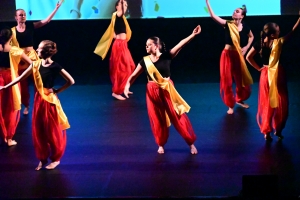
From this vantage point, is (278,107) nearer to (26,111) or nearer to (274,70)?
(274,70)

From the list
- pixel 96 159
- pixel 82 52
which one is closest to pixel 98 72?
pixel 82 52

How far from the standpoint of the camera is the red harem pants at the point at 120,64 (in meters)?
8.58

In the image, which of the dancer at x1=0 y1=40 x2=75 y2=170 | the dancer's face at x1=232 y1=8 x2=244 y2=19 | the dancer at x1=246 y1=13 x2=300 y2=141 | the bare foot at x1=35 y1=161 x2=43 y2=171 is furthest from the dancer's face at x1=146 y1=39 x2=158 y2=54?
the dancer's face at x1=232 y1=8 x2=244 y2=19

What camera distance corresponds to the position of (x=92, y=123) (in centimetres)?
750

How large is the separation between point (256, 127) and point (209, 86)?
2168 millimetres

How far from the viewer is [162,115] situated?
20.5ft

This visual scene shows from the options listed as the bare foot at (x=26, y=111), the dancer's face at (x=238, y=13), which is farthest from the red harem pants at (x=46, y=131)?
the dancer's face at (x=238, y=13)

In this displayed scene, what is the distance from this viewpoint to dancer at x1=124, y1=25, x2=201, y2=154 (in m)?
6.12

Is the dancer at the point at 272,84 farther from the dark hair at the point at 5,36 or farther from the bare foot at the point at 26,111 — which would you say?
the bare foot at the point at 26,111

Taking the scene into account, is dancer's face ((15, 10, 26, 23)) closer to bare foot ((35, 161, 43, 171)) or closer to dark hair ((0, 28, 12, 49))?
dark hair ((0, 28, 12, 49))

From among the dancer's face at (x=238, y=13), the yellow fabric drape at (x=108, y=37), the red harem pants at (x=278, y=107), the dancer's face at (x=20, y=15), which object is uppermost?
the dancer's face at (x=20, y=15)

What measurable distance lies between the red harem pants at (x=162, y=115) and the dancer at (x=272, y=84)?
0.78m

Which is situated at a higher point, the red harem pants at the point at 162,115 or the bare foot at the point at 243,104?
the red harem pants at the point at 162,115

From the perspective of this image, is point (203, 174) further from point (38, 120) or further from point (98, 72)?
point (98, 72)
